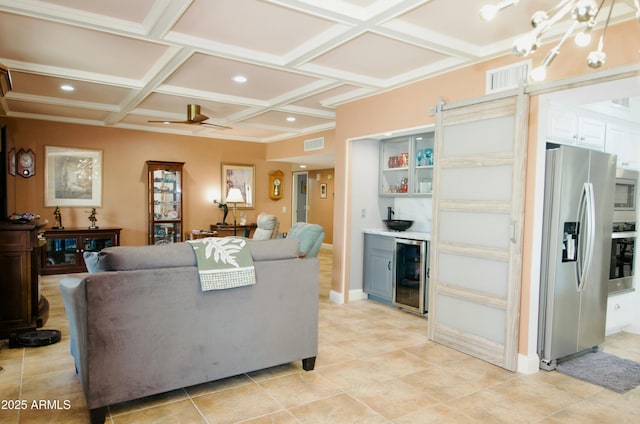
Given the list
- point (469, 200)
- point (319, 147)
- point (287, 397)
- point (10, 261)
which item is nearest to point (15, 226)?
point (10, 261)

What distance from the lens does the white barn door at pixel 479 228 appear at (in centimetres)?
326

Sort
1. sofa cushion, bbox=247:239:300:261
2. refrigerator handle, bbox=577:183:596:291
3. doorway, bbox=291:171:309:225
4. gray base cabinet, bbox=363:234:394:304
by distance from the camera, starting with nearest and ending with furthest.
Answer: sofa cushion, bbox=247:239:300:261, refrigerator handle, bbox=577:183:596:291, gray base cabinet, bbox=363:234:394:304, doorway, bbox=291:171:309:225

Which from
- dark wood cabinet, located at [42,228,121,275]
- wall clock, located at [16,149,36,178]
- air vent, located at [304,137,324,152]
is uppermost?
air vent, located at [304,137,324,152]

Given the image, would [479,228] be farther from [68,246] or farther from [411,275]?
[68,246]

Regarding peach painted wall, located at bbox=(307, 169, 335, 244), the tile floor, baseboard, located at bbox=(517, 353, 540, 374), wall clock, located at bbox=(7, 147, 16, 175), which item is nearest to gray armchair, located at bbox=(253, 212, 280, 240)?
the tile floor

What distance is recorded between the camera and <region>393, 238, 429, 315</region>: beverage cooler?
184 inches

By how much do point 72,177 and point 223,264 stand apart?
5.54m

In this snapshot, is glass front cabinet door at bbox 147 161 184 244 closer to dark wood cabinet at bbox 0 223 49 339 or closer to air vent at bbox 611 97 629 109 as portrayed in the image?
dark wood cabinet at bbox 0 223 49 339

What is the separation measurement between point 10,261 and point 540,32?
14.2 ft

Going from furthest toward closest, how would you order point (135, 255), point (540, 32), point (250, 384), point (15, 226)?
point (15, 226)
point (250, 384)
point (135, 255)
point (540, 32)

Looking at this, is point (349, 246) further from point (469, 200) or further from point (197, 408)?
point (197, 408)

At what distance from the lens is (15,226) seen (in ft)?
12.0

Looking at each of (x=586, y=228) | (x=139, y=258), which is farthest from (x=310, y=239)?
(x=586, y=228)

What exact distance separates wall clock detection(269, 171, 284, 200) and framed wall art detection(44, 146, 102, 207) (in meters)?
3.22
